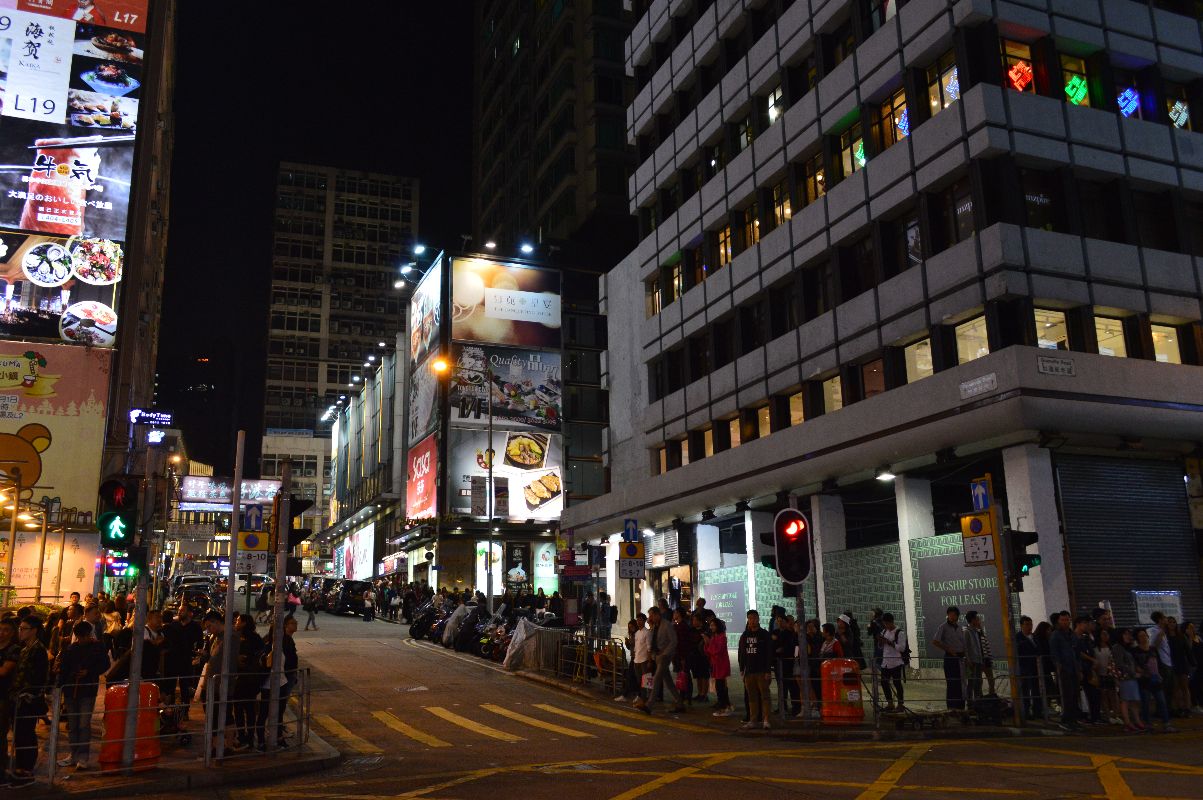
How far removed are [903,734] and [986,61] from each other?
16.4 metres

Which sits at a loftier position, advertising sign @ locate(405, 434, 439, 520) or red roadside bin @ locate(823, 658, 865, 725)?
advertising sign @ locate(405, 434, 439, 520)

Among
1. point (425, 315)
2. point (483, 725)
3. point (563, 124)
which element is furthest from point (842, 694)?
point (563, 124)

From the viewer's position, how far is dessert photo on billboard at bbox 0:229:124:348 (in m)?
44.3

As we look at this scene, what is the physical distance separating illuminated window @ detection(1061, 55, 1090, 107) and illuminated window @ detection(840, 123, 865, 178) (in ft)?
17.2

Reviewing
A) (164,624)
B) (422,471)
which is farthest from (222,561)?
(164,624)

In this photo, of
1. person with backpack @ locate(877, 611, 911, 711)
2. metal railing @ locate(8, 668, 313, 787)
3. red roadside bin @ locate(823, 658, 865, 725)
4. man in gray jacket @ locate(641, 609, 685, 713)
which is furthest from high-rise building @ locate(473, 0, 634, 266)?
metal railing @ locate(8, 668, 313, 787)

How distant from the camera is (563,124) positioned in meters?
76.2

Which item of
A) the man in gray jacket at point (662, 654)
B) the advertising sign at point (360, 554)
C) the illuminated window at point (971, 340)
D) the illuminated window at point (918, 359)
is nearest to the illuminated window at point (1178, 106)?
the illuminated window at point (971, 340)

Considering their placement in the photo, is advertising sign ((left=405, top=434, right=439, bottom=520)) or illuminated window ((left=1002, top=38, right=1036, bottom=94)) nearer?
illuminated window ((left=1002, top=38, right=1036, bottom=94))

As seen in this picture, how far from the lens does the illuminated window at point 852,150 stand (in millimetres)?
27906

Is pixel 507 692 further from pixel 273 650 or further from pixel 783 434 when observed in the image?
pixel 783 434

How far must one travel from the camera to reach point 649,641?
18797mm

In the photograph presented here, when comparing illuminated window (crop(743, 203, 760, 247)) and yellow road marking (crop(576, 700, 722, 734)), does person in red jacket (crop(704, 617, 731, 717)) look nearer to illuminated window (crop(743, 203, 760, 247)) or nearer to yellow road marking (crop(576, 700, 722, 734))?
yellow road marking (crop(576, 700, 722, 734))

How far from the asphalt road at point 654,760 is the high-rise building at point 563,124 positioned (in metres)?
57.6
